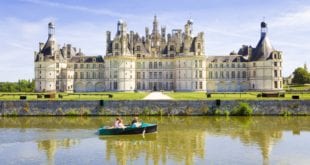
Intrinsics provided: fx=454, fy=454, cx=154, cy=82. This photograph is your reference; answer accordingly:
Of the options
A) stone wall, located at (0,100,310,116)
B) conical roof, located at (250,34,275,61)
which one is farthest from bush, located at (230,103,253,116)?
conical roof, located at (250,34,275,61)

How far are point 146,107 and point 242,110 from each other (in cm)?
747

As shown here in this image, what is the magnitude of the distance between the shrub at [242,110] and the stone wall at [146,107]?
0.27m

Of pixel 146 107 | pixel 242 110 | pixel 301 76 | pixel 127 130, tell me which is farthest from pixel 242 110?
pixel 301 76

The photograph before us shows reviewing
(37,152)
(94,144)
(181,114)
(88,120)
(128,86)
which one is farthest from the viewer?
(128,86)

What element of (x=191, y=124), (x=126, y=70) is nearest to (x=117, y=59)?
(x=126, y=70)

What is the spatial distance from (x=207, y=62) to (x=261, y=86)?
8802 mm

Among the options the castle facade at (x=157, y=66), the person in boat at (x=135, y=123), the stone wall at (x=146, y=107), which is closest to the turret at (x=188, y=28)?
the castle facade at (x=157, y=66)

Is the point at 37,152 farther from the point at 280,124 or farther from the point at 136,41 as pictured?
the point at 136,41

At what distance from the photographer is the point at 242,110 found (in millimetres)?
35156

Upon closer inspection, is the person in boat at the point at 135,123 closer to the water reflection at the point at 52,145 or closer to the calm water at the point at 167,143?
the calm water at the point at 167,143

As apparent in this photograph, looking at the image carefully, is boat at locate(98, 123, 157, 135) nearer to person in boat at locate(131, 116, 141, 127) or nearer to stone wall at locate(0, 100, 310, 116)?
person in boat at locate(131, 116, 141, 127)

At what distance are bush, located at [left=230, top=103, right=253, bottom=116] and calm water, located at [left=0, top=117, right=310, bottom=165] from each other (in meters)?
2.82

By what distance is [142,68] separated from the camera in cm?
6806

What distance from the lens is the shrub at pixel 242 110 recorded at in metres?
35.1
